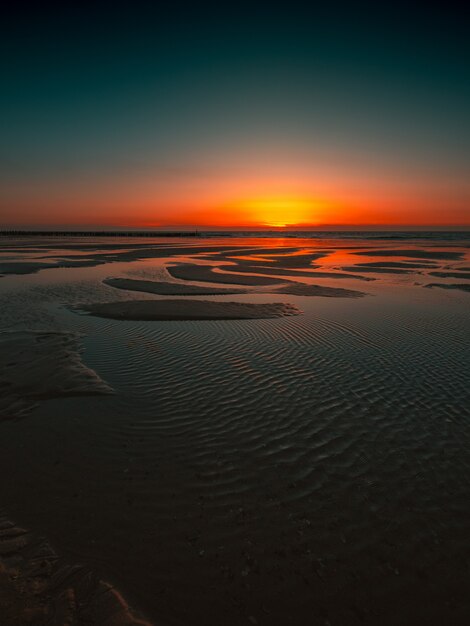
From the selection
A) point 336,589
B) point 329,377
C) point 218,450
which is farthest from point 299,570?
point 329,377

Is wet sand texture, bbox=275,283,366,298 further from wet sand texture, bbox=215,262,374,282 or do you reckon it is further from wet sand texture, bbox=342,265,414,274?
wet sand texture, bbox=342,265,414,274

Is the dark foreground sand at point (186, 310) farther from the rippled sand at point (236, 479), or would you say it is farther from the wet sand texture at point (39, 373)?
the wet sand texture at point (39, 373)

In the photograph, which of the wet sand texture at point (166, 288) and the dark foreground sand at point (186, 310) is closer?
the dark foreground sand at point (186, 310)

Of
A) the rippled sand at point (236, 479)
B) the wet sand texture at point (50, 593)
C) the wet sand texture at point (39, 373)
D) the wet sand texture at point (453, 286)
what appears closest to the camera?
the wet sand texture at point (50, 593)

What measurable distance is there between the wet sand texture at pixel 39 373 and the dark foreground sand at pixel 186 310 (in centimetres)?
437

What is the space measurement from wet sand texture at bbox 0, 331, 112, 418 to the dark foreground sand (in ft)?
14.3

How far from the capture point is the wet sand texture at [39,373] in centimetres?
895

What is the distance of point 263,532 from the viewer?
5.08m

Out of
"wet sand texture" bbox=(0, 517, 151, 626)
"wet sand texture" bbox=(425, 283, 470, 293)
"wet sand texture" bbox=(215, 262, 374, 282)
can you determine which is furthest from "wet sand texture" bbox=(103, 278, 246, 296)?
"wet sand texture" bbox=(0, 517, 151, 626)

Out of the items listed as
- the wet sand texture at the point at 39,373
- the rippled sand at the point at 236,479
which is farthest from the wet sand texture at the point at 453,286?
the wet sand texture at the point at 39,373

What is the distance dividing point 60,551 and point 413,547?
467cm

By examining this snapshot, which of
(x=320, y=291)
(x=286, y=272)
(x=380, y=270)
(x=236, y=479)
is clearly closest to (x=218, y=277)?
(x=286, y=272)

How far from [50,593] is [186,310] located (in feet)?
48.1

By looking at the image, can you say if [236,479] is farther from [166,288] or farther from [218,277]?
[218,277]
